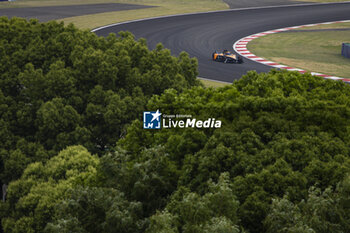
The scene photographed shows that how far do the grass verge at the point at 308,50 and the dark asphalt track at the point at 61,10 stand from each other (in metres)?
25.6

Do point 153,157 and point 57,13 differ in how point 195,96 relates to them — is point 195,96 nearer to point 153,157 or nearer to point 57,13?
point 153,157

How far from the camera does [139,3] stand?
74812 millimetres

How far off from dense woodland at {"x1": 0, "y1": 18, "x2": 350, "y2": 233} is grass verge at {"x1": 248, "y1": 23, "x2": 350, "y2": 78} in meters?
19.6

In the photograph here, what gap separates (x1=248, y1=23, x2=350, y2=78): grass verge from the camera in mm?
42156

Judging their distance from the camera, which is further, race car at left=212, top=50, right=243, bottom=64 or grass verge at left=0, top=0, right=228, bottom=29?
grass verge at left=0, top=0, right=228, bottom=29

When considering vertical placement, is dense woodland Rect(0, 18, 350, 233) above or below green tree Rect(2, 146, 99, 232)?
above

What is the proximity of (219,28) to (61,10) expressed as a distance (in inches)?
936

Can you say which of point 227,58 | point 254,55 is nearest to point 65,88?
point 227,58

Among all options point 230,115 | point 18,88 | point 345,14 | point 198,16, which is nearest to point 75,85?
point 18,88

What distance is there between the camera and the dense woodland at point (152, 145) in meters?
11.3

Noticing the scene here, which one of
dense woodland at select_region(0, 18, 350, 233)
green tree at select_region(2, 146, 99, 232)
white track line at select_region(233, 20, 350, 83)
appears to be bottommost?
green tree at select_region(2, 146, 99, 232)

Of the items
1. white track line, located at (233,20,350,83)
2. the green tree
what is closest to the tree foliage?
the green tree
